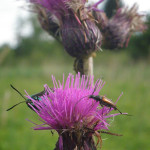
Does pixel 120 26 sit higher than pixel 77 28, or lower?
lower

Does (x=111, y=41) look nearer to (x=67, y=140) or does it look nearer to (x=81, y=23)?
(x=81, y=23)

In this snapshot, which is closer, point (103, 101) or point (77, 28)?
point (103, 101)

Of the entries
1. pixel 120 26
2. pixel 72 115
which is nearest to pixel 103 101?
pixel 72 115

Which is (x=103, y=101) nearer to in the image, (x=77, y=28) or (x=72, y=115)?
(x=72, y=115)

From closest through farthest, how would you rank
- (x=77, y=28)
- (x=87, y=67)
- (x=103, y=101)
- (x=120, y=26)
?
1. (x=103, y=101)
2. (x=77, y=28)
3. (x=87, y=67)
4. (x=120, y=26)

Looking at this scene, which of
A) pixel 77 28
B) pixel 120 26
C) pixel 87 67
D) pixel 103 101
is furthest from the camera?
pixel 120 26

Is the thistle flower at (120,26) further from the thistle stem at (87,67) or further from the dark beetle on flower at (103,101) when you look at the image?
the dark beetle on flower at (103,101)

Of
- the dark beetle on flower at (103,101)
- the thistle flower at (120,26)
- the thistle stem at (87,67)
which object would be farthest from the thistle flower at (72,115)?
the thistle flower at (120,26)
